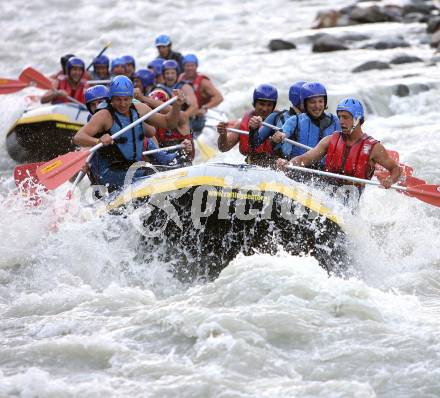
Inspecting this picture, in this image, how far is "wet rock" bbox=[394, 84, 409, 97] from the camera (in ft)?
51.8

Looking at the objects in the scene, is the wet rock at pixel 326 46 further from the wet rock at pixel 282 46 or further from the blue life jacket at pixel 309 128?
the blue life jacket at pixel 309 128

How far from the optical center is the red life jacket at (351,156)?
24.2 feet

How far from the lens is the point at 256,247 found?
709 cm

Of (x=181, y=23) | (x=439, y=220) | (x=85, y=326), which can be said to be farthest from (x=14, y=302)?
(x=181, y=23)

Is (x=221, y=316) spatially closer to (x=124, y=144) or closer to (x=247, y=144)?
Answer: (x=124, y=144)

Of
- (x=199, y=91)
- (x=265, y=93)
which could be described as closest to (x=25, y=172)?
(x=265, y=93)

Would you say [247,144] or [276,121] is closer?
[276,121]

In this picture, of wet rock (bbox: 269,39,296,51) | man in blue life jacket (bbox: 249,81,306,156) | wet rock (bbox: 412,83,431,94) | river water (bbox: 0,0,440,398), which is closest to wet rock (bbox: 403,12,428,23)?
wet rock (bbox: 269,39,296,51)

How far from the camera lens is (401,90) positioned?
15.8 metres

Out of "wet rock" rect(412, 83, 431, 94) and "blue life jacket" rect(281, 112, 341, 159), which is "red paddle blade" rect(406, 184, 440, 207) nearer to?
"blue life jacket" rect(281, 112, 341, 159)

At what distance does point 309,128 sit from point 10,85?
6121 millimetres

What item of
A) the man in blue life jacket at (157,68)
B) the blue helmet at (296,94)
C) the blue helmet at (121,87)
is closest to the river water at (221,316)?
the blue helmet at (121,87)

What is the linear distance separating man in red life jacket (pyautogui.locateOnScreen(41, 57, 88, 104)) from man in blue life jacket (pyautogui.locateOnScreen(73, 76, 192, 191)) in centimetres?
446

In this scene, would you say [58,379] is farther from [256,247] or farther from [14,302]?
[256,247]
